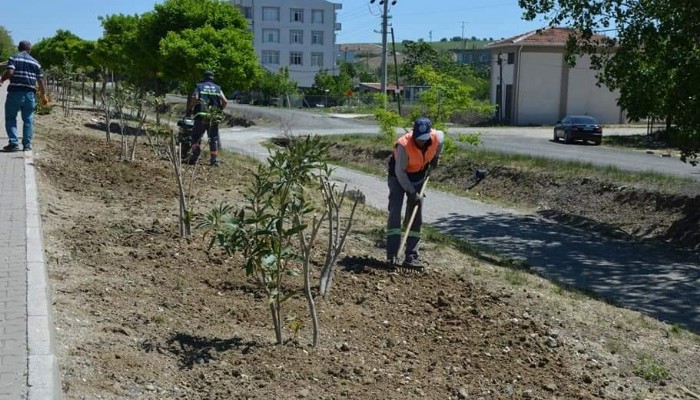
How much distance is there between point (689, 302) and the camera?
28.2ft

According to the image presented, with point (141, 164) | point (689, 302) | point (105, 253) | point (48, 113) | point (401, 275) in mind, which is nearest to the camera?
point (105, 253)

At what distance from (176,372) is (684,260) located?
27.5ft

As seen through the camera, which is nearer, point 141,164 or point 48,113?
point 141,164

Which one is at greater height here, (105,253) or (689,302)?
(105,253)

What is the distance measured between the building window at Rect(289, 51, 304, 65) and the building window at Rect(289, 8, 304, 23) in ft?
12.3

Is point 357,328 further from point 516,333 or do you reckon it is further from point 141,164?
point 141,164

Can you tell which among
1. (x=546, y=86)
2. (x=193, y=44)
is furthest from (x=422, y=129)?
(x=546, y=86)

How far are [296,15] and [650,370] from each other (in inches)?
3814

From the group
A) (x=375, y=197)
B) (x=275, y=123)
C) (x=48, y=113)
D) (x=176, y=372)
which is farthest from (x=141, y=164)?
(x=275, y=123)

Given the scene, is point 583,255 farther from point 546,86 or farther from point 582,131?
point 546,86

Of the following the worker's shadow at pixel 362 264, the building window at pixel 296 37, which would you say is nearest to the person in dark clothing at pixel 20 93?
the worker's shadow at pixel 362 264

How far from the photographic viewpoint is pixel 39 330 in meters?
4.57

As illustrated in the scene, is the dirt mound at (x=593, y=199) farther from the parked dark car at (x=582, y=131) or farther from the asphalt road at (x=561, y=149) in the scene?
the parked dark car at (x=582, y=131)

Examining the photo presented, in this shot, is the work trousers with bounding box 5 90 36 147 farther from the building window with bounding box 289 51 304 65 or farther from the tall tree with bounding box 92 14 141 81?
the building window with bounding box 289 51 304 65
